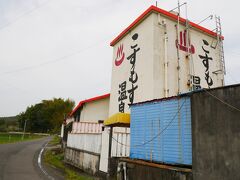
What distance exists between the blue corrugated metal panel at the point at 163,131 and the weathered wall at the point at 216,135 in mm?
650

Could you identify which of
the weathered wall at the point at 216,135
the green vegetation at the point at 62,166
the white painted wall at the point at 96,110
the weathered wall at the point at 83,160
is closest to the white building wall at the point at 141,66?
the white painted wall at the point at 96,110

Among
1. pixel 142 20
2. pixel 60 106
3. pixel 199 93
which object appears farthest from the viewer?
pixel 60 106

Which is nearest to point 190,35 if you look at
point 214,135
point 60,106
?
point 214,135

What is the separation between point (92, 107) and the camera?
2342 cm

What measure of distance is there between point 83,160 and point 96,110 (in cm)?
892

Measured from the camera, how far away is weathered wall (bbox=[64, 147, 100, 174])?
40.4ft

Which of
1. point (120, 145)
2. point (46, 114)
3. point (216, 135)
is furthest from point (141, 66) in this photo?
point (46, 114)

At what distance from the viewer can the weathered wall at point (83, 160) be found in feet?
40.4

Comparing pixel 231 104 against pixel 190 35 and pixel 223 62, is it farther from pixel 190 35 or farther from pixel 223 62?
pixel 223 62

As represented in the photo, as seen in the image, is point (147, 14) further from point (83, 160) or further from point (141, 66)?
point (83, 160)

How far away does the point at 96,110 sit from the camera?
898 inches

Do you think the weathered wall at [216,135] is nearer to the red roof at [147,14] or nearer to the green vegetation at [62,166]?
the green vegetation at [62,166]

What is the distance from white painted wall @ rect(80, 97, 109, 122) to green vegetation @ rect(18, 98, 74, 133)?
51.4 metres

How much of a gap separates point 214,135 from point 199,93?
1.37m
